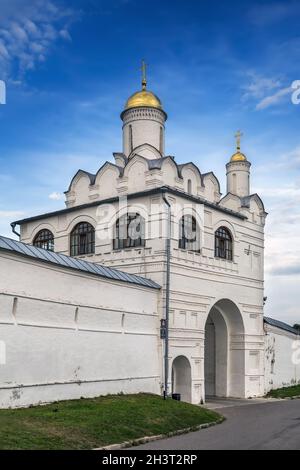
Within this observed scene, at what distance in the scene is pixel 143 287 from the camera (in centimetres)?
2077

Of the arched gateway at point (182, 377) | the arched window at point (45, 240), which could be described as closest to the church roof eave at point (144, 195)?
the arched window at point (45, 240)

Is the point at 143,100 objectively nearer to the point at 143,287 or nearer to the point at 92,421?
the point at 143,287

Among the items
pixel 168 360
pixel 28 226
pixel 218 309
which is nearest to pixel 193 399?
pixel 168 360

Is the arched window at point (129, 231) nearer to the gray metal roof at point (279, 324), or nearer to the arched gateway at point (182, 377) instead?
the arched gateway at point (182, 377)

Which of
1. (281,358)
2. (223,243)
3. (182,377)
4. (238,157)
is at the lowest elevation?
(182,377)

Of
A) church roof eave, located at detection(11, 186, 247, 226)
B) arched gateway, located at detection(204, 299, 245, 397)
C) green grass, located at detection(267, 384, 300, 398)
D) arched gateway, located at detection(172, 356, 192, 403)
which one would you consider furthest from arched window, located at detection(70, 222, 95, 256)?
green grass, located at detection(267, 384, 300, 398)

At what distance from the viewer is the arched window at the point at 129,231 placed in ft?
75.2

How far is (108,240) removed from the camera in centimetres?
2398

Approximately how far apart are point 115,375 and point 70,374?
2.47 m

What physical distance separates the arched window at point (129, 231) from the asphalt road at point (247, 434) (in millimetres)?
6806

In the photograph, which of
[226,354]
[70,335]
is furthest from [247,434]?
[226,354]

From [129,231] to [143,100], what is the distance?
658 centimetres

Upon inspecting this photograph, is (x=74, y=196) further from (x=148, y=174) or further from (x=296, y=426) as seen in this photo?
(x=296, y=426)

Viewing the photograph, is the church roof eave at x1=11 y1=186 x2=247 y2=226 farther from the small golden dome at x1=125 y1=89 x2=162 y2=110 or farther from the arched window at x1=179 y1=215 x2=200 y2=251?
the small golden dome at x1=125 y1=89 x2=162 y2=110
